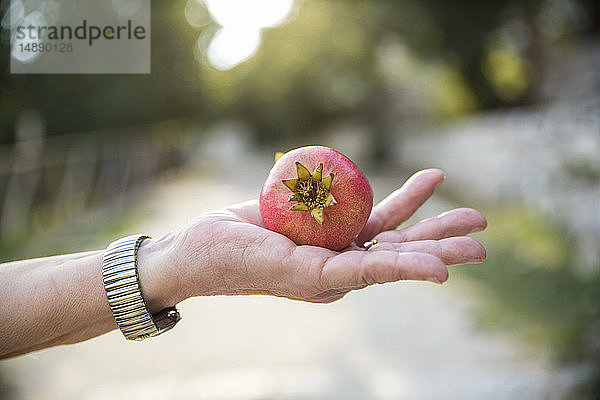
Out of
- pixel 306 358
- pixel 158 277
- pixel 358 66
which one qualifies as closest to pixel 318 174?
pixel 158 277

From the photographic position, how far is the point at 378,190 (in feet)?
33.0

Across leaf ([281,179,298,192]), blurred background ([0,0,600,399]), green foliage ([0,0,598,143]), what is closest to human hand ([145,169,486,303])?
leaf ([281,179,298,192])

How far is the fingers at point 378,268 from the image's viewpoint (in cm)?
115

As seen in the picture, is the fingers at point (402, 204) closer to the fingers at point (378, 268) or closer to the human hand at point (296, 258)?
the human hand at point (296, 258)

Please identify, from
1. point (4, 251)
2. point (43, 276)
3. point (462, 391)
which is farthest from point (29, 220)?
point (43, 276)

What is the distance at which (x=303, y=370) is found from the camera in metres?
3.71

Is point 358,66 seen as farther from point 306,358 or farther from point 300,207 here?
point 300,207

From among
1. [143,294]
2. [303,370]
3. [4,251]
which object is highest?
[143,294]

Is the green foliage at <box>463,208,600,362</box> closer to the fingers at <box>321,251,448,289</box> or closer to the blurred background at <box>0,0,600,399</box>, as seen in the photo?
the blurred background at <box>0,0,600,399</box>

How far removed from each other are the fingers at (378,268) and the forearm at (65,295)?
427mm

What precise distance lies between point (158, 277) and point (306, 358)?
263 centimetres

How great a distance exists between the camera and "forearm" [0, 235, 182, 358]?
145cm

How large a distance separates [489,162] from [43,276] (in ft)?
25.5

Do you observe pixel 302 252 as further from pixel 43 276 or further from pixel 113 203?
pixel 113 203
